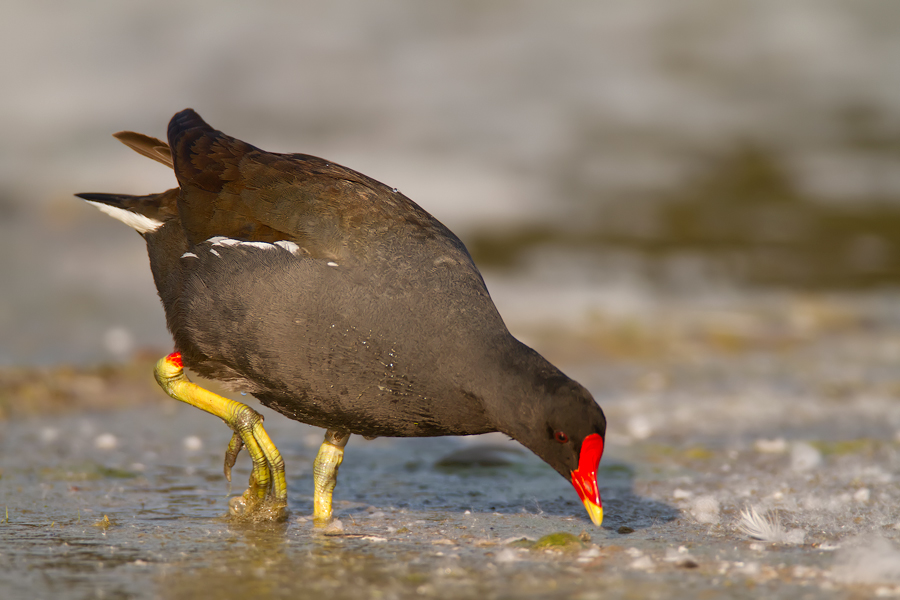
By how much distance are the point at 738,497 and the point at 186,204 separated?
2.95 m

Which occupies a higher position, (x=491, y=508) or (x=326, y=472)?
(x=326, y=472)

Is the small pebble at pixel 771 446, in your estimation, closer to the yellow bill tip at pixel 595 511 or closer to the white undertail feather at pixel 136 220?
the yellow bill tip at pixel 595 511

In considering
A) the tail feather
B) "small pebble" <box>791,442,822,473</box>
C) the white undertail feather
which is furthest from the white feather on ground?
the tail feather

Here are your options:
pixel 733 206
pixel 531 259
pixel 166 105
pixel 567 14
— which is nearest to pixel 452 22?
pixel 567 14

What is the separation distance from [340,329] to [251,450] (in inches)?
37.4

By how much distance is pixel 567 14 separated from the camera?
78.6 ft

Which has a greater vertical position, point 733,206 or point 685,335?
point 733,206

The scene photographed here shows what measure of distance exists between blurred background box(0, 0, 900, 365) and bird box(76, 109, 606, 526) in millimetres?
3598

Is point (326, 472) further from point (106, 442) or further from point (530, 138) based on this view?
point (530, 138)

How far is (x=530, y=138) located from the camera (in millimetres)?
18344

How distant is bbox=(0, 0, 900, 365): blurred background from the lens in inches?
424

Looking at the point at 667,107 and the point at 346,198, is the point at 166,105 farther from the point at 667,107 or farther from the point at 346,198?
the point at 346,198

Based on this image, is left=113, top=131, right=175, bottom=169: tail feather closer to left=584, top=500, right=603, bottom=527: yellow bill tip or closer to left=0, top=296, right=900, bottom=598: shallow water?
left=0, top=296, right=900, bottom=598: shallow water

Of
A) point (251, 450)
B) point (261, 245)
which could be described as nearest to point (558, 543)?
point (251, 450)
